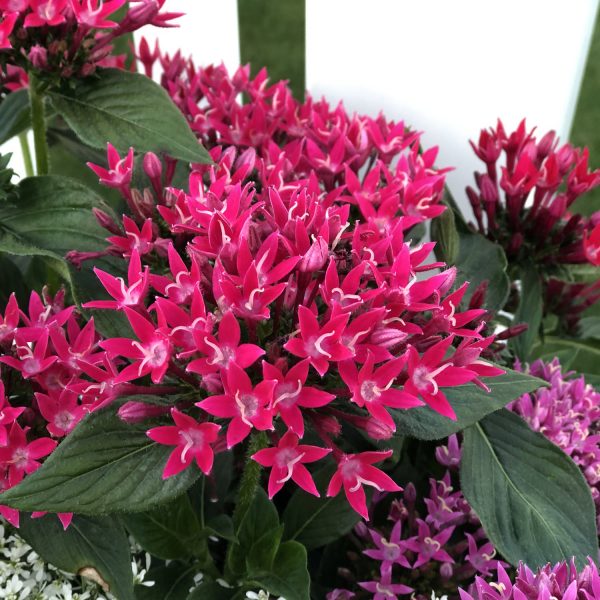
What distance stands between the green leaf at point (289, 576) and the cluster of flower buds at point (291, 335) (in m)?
0.10

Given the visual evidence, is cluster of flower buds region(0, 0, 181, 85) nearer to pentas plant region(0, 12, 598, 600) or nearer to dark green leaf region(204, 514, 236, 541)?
pentas plant region(0, 12, 598, 600)

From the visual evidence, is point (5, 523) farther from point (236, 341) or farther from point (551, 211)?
point (551, 211)

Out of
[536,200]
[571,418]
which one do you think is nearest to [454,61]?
[536,200]

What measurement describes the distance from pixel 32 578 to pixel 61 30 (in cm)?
44

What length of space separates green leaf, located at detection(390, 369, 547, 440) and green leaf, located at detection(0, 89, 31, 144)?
Answer: 0.51m

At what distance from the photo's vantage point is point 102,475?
45 centimetres

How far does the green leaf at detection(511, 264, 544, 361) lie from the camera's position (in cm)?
75

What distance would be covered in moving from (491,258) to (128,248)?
1.18ft

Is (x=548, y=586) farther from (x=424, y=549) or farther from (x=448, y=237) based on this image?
(x=448, y=237)

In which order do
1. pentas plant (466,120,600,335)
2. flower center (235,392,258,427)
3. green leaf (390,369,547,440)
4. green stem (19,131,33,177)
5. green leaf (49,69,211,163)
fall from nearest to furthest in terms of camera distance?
flower center (235,392,258,427), green leaf (390,369,547,440), green leaf (49,69,211,163), pentas plant (466,120,600,335), green stem (19,131,33,177)

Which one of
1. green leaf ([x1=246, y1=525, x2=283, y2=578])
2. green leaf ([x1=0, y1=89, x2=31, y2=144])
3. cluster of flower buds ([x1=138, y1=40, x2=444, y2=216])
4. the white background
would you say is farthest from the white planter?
green leaf ([x1=246, y1=525, x2=283, y2=578])

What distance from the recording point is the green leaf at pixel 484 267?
27.4 inches

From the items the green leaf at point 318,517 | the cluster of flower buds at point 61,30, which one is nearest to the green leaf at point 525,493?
the green leaf at point 318,517

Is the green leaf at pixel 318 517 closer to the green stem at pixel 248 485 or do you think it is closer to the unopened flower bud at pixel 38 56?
the green stem at pixel 248 485
